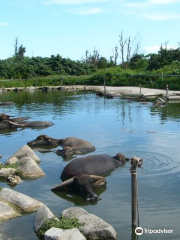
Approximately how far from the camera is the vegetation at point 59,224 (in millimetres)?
5828

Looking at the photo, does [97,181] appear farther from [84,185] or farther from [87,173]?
[84,185]

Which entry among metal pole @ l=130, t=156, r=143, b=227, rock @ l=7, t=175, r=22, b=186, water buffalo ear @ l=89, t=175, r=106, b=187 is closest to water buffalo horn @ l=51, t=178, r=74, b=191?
water buffalo ear @ l=89, t=175, r=106, b=187

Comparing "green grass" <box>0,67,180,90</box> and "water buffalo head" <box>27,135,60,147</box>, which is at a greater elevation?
"green grass" <box>0,67,180,90</box>

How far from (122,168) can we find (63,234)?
167 inches

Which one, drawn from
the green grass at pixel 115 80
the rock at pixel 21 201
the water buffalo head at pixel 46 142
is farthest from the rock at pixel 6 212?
the green grass at pixel 115 80

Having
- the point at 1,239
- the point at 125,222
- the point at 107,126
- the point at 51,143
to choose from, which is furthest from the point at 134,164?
the point at 107,126

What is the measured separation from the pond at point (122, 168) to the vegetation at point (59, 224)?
0.47 ft

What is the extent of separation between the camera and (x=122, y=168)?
31.2 ft

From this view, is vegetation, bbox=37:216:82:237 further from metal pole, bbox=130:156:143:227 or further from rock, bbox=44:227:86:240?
metal pole, bbox=130:156:143:227

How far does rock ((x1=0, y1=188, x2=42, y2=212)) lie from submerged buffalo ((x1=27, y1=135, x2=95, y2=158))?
11.8 ft

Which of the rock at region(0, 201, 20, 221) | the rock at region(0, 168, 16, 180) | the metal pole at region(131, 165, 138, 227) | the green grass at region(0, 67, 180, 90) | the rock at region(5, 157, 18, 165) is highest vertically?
the green grass at region(0, 67, 180, 90)

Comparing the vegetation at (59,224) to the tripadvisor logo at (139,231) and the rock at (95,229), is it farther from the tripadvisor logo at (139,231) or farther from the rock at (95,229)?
the tripadvisor logo at (139,231)

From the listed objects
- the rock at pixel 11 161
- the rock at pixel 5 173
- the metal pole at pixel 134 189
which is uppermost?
the metal pole at pixel 134 189

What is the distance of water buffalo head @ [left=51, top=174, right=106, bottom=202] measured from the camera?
7480 mm
